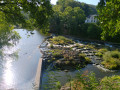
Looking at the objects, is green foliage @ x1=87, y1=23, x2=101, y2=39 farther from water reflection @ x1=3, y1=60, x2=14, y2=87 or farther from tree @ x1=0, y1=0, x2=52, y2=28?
tree @ x1=0, y1=0, x2=52, y2=28

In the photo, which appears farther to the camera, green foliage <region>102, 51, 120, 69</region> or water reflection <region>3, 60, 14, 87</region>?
green foliage <region>102, 51, 120, 69</region>

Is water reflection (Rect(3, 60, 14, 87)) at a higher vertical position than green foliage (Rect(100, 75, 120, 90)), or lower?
lower

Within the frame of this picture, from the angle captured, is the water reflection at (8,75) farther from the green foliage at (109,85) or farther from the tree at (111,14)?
the tree at (111,14)

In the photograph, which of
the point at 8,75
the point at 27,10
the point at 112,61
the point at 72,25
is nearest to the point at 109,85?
the point at 27,10

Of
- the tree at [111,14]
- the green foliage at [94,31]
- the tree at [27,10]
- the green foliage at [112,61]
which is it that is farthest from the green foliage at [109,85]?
the green foliage at [94,31]

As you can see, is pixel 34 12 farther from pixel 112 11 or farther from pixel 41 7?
pixel 112 11

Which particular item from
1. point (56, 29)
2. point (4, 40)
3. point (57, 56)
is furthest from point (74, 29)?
point (4, 40)

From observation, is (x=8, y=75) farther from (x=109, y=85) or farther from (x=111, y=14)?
(x=111, y=14)

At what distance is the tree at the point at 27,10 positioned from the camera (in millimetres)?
5699

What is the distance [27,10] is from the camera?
5.80 meters

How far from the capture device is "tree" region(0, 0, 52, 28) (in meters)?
5.70

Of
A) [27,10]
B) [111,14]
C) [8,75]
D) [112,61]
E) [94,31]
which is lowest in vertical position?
[8,75]

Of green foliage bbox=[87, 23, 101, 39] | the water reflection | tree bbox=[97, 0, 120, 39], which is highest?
tree bbox=[97, 0, 120, 39]

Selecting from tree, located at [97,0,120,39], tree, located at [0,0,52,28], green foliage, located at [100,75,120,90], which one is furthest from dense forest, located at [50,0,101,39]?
green foliage, located at [100,75,120,90]
